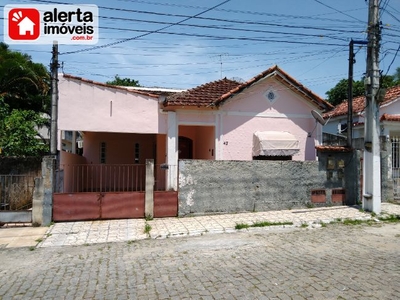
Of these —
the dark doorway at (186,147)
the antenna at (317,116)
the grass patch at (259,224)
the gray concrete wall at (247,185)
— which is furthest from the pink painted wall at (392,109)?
the grass patch at (259,224)

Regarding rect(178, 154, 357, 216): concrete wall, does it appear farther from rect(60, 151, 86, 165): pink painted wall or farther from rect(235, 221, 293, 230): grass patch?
rect(60, 151, 86, 165): pink painted wall

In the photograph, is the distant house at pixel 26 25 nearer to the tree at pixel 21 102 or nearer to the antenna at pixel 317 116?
the tree at pixel 21 102

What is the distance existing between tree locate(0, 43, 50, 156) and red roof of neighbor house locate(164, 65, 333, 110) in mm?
5754

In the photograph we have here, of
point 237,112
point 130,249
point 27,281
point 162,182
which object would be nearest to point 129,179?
point 162,182

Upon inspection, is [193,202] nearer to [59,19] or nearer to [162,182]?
[162,182]

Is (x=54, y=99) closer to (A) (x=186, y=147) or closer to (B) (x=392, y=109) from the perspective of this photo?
(A) (x=186, y=147)

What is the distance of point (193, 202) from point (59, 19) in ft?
24.4

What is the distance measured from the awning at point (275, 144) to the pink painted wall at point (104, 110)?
390cm

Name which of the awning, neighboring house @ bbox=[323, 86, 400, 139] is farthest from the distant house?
neighboring house @ bbox=[323, 86, 400, 139]

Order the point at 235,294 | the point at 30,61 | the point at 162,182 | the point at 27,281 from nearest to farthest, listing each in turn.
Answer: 1. the point at 235,294
2. the point at 27,281
3. the point at 162,182
4. the point at 30,61

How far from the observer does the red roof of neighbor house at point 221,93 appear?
13.5m

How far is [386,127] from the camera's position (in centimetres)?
1568

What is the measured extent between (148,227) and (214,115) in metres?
6.08

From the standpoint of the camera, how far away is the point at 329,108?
1486 cm
